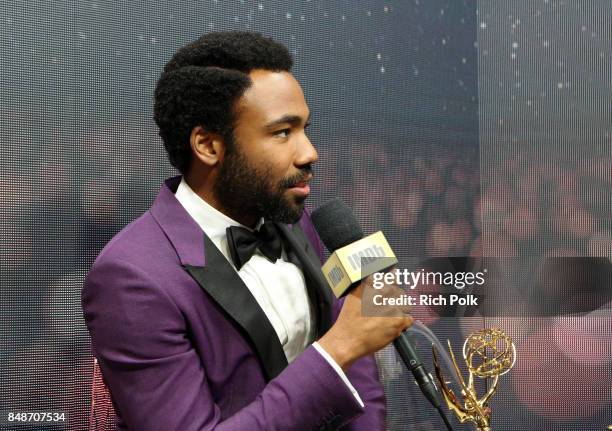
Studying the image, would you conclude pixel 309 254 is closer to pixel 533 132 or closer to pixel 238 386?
pixel 238 386

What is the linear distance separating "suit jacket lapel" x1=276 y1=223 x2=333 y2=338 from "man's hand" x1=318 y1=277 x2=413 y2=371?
0.78 ft

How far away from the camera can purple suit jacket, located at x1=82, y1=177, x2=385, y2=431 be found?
1.31m

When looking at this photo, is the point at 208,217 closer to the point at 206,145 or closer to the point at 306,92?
the point at 206,145

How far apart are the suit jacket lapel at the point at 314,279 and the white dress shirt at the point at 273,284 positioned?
16 mm

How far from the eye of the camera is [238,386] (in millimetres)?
1414

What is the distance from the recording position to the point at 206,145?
1546 millimetres

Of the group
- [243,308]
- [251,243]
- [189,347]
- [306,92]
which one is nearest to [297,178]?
[251,243]

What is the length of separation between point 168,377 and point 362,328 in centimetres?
33

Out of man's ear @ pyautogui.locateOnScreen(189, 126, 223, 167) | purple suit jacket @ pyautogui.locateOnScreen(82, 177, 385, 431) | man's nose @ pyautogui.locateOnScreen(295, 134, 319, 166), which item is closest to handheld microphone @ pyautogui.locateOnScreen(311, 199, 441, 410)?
purple suit jacket @ pyautogui.locateOnScreen(82, 177, 385, 431)

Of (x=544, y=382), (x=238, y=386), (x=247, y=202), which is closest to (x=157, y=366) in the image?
(x=238, y=386)

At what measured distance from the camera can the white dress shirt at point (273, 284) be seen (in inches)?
59.0

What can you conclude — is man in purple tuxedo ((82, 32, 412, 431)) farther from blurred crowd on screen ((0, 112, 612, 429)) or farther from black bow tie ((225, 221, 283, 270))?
blurred crowd on screen ((0, 112, 612, 429))

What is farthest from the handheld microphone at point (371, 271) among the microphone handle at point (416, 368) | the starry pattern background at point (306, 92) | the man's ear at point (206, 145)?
the starry pattern background at point (306, 92)

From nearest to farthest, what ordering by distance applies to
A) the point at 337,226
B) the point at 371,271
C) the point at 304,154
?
the point at 371,271 → the point at 337,226 → the point at 304,154
